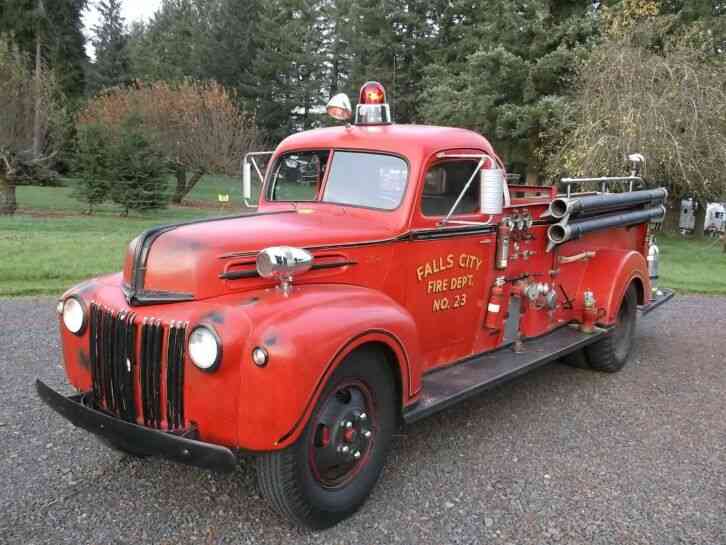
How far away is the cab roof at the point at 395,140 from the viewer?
402cm

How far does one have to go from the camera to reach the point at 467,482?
3.63 metres

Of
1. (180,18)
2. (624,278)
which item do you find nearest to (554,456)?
(624,278)

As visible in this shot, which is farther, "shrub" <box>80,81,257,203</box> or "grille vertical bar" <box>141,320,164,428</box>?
"shrub" <box>80,81,257,203</box>

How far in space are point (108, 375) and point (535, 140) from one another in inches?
682

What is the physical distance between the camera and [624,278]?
5535 millimetres

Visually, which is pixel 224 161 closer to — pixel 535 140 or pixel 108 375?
pixel 535 140

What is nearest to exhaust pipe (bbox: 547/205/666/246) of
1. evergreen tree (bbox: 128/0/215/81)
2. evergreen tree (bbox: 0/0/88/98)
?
evergreen tree (bbox: 0/0/88/98)

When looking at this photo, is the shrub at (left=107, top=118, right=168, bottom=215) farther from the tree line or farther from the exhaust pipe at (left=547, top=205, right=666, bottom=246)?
the exhaust pipe at (left=547, top=205, right=666, bottom=246)

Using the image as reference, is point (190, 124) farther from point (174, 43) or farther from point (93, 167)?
point (174, 43)

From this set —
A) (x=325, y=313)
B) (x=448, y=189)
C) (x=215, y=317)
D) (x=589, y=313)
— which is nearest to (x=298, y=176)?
(x=448, y=189)

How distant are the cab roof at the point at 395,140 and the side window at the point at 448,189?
13cm

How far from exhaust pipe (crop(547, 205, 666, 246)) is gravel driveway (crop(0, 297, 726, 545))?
134cm

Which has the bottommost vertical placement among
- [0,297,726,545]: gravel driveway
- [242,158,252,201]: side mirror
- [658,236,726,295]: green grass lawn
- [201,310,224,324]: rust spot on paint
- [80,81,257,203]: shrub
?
[0,297,726,545]: gravel driveway

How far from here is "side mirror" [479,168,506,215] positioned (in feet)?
12.3
